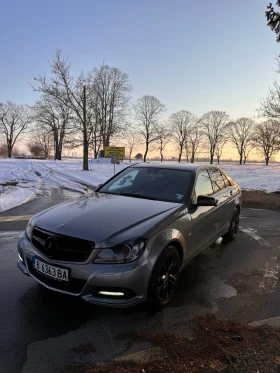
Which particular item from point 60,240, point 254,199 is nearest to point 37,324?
point 60,240

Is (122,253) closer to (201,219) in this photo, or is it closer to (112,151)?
(201,219)

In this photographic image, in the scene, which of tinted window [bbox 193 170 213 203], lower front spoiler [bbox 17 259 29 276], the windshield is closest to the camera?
lower front spoiler [bbox 17 259 29 276]

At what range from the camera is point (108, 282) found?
114 inches

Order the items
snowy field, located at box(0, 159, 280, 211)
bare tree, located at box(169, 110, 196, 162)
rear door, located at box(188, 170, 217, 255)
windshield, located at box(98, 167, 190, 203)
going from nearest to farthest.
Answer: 1. rear door, located at box(188, 170, 217, 255)
2. windshield, located at box(98, 167, 190, 203)
3. snowy field, located at box(0, 159, 280, 211)
4. bare tree, located at box(169, 110, 196, 162)

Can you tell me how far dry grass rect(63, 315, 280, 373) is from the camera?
2.38 m

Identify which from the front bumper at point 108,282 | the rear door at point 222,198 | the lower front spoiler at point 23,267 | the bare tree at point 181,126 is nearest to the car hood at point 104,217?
the front bumper at point 108,282

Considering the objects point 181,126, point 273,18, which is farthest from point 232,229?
point 181,126

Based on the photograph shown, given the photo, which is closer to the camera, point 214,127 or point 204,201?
point 204,201

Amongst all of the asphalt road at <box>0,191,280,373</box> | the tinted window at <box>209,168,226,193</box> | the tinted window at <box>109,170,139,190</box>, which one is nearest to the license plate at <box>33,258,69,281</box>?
the asphalt road at <box>0,191,280,373</box>

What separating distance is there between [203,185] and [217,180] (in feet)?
3.04

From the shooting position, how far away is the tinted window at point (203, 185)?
4.52m

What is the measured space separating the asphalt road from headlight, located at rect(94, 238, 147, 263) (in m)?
0.69

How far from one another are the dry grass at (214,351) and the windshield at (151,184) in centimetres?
169

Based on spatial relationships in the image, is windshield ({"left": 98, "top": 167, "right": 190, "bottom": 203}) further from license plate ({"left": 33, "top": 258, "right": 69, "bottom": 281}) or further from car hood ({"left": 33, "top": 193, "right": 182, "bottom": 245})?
license plate ({"left": 33, "top": 258, "right": 69, "bottom": 281})
